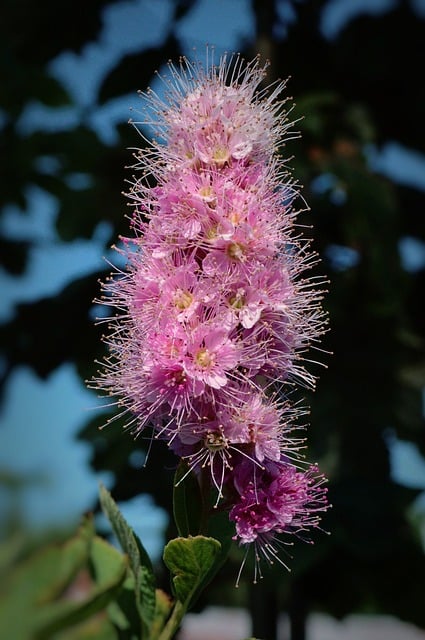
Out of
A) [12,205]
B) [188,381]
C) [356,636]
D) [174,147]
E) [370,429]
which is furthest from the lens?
[356,636]

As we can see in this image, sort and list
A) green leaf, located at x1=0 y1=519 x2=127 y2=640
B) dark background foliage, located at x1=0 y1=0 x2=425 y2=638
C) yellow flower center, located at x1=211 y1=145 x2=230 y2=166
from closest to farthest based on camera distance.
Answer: green leaf, located at x1=0 y1=519 x2=127 y2=640 → yellow flower center, located at x1=211 y1=145 x2=230 y2=166 → dark background foliage, located at x1=0 y1=0 x2=425 y2=638

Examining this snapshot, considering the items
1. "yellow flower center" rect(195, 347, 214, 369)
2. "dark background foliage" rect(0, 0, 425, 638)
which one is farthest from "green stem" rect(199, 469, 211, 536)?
"dark background foliage" rect(0, 0, 425, 638)

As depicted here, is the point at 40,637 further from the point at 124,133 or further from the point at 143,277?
the point at 124,133

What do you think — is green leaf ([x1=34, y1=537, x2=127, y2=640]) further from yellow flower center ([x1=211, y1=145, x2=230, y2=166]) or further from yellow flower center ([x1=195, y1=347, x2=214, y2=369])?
yellow flower center ([x1=211, y1=145, x2=230, y2=166])

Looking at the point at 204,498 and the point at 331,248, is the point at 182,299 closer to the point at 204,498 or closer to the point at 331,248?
the point at 204,498

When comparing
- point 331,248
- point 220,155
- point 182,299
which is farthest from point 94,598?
point 331,248

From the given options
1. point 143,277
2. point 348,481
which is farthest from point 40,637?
point 348,481

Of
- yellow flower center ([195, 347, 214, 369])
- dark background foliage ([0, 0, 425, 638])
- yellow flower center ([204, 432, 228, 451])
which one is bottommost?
yellow flower center ([204, 432, 228, 451])
